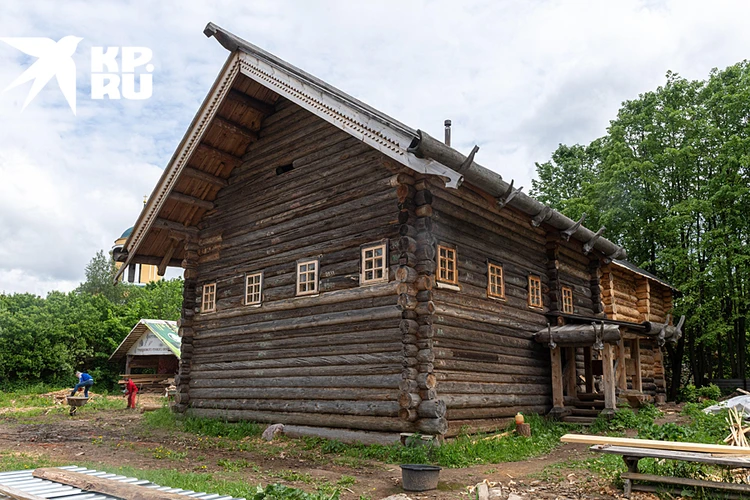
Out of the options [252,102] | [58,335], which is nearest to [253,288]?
[252,102]

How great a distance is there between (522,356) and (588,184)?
714 inches

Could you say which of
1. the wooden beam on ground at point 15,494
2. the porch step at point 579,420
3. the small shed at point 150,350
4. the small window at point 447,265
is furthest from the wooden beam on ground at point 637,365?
the small shed at point 150,350

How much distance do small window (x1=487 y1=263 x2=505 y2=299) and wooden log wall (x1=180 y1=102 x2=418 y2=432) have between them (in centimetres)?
278

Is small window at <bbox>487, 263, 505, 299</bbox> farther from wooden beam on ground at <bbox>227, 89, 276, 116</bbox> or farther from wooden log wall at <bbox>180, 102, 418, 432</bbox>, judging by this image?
wooden beam on ground at <bbox>227, 89, 276, 116</bbox>

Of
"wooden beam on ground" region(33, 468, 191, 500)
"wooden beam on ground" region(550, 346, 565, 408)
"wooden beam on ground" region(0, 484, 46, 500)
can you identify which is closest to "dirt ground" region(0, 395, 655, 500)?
"wooden beam on ground" region(550, 346, 565, 408)

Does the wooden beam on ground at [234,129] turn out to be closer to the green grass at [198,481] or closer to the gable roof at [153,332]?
the green grass at [198,481]

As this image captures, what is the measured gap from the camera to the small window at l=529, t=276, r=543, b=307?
15906 millimetres

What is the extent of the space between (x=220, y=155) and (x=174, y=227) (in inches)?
113

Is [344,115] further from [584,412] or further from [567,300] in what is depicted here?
[584,412]

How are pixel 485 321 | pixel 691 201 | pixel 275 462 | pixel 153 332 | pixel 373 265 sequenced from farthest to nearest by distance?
pixel 153 332
pixel 691 201
pixel 485 321
pixel 373 265
pixel 275 462

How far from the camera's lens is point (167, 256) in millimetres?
19797

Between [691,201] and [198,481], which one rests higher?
[691,201]

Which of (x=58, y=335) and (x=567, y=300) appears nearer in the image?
(x=567, y=300)

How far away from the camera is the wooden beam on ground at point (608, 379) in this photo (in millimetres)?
15203
